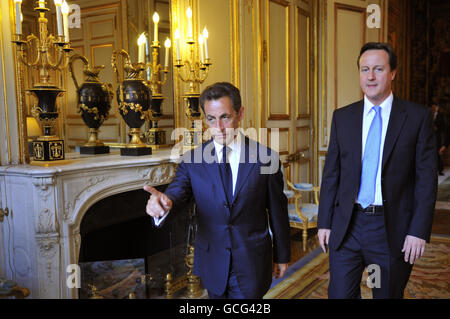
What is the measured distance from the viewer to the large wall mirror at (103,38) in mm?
2490

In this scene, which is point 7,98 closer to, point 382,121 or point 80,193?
point 80,193

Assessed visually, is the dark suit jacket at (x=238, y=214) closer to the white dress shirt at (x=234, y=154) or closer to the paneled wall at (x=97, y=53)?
the white dress shirt at (x=234, y=154)

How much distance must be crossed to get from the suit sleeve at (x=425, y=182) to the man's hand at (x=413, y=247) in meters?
0.02

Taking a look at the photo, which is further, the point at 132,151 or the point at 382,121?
the point at 132,151

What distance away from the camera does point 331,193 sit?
190cm

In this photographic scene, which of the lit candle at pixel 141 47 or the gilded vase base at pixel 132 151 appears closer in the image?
the gilded vase base at pixel 132 151

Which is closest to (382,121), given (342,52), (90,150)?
(90,150)

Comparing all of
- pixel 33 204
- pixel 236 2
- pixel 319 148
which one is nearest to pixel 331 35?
pixel 319 148

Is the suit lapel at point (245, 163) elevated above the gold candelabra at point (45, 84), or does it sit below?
below

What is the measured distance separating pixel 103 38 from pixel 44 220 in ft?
4.42

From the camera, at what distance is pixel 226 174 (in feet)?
4.77

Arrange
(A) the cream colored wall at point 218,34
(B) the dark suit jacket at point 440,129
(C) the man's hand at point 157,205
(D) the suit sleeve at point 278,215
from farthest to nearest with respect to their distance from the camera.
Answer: (B) the dark suit jacket at point 440,129 → (A) the cream colored wall at point 218,34 → (D) the suit sleeve at point 278,215 → (C) the man's hand at point 157,205

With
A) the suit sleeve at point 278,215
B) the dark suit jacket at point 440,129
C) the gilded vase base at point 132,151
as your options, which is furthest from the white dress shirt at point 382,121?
the dark suit jacket at point 440,129

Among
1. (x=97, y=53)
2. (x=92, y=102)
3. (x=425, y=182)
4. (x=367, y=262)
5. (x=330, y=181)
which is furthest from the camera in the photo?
(x=97, y=53)
